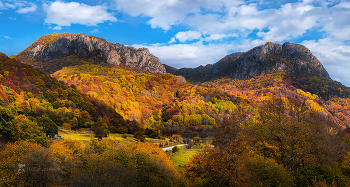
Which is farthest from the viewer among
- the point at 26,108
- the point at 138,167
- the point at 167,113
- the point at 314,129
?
the point at 167,113

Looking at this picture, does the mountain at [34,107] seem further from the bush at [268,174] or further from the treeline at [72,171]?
the bush at [268,174]

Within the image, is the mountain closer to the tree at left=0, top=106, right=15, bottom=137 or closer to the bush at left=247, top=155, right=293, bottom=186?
the tree at left=0, top=106, right=15, bottom=137

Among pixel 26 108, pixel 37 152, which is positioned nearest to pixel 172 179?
pixel 37 152

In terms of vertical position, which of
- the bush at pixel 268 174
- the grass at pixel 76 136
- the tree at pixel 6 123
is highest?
the tree at pixel 6 123

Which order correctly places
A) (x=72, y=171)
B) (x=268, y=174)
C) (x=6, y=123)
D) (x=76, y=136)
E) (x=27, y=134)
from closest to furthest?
(x=268, y=174) < (x=72, y=171) < (x=6, y=123) < (x=27, y=134) < (x=76, y=136)

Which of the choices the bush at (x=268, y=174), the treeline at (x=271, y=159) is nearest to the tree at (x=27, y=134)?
the treeline at (x=271, y=159)

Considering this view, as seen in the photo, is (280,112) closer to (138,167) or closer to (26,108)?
(138,167)

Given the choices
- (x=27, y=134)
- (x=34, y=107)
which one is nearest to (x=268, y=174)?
(x=27, y=134)

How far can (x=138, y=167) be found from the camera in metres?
32.1

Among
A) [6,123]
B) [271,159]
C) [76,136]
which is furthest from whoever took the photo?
[76,136]

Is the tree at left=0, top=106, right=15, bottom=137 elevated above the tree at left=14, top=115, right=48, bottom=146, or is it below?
above

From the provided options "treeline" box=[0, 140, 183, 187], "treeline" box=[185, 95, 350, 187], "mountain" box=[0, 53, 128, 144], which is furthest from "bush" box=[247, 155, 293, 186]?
"mountain" box=[0, 53, 128, 144]

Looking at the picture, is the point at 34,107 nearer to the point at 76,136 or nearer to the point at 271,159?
the point at 76,136

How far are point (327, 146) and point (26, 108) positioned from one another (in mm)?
95817
